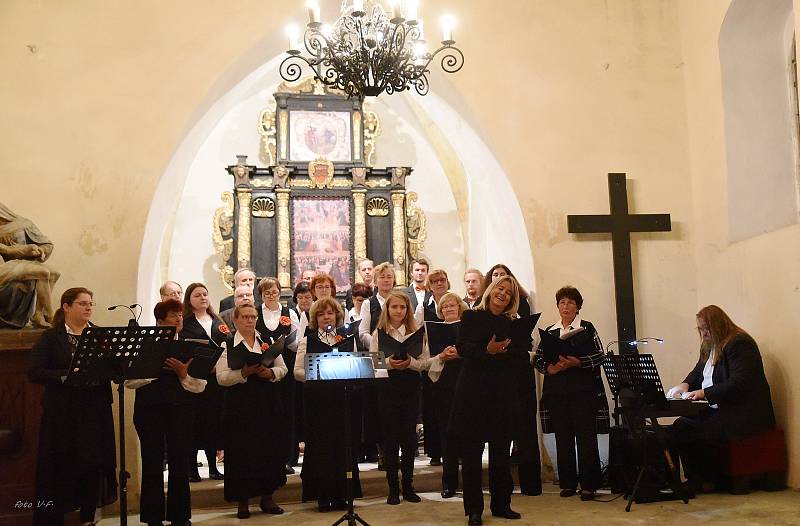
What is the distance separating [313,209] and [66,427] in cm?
674

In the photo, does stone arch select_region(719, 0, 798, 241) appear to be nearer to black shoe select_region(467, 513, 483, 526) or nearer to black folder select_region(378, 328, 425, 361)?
black folder select_region(378, 328, 425, 361)

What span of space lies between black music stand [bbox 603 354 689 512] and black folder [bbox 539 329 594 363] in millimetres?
303

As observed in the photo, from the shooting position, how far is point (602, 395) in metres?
6.16

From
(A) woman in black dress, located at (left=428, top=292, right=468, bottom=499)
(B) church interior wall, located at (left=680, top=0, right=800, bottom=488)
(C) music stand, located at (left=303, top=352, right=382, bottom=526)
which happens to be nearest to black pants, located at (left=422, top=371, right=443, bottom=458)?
(A) woman in black dress, located at (left=428, top=292, right=468, bottom=499)

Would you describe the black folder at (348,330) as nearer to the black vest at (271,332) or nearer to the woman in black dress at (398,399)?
the woman in black dress at (398,399)

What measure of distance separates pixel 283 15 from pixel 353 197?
455 centimetres

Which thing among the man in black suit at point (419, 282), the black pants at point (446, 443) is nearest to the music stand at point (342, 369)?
the black pants at point (446, 443)

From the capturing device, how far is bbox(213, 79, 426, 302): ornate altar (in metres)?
11.0

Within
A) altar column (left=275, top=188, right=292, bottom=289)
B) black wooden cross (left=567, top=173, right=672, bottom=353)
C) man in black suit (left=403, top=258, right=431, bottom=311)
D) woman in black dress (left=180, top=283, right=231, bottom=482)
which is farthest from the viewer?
altar column (left=275, top=188, right=292, bottom=289)

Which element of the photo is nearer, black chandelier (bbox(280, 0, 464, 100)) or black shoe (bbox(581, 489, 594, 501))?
black chandelier (bbox(280, 0, 464, 100))

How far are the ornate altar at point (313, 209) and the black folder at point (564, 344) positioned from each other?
5.23 metres

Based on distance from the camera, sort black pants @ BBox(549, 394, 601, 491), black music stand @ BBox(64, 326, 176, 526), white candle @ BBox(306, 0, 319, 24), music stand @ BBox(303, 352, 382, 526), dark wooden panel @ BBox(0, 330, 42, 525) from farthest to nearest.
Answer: black pants @ BBox(549, 394, 601, 491) < dark wooden panel @ BBox(0, 330, 42, 525) < white candle @ BBox(306, 0, 319, 24) < music stand @ BBox(303, 352, 382, 526) < black music stand @ BBox(64, 326, 176, 526)

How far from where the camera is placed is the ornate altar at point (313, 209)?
11.0 meters

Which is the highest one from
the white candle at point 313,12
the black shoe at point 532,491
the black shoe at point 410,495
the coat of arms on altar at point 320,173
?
the coat of arms on altar at point 320,173
